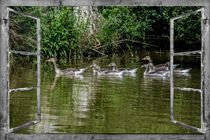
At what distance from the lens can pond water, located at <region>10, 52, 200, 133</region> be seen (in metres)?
5.53

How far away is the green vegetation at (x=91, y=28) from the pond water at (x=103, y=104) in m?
2.15

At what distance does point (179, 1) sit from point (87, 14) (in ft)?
41.5

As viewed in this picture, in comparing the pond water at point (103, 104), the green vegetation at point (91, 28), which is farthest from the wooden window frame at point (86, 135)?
the green vegetation at point (91, 28)

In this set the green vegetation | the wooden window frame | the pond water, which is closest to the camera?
the wooden window frame

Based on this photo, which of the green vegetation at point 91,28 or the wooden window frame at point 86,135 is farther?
the green vegetation at point 91,28

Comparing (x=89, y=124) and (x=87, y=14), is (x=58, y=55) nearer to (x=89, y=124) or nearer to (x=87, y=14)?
(x=87, y=14)

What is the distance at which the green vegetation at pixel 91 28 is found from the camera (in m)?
13.1

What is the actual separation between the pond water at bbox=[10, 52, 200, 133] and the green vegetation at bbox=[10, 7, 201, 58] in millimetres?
2154

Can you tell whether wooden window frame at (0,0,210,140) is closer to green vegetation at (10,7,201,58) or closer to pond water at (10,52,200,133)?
pond water at (10,52,200,133)

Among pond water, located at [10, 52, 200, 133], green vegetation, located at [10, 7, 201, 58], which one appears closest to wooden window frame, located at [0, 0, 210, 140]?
pond water, located at [10, 52, 200, 133]

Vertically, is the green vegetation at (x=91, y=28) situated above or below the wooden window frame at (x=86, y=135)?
above

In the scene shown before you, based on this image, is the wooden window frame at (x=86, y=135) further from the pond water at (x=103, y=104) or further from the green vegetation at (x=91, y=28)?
the green vegetation at (x=91, y=28)

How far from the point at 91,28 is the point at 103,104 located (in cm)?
980

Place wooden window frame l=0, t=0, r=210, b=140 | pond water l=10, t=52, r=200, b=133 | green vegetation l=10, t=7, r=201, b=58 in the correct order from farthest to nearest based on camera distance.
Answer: green vegetation l=10, t=7, r=201, b=58, pond water l=10, t=52, r=200, b=133, wooden window frame l=0, t=0, r=210, b=140
